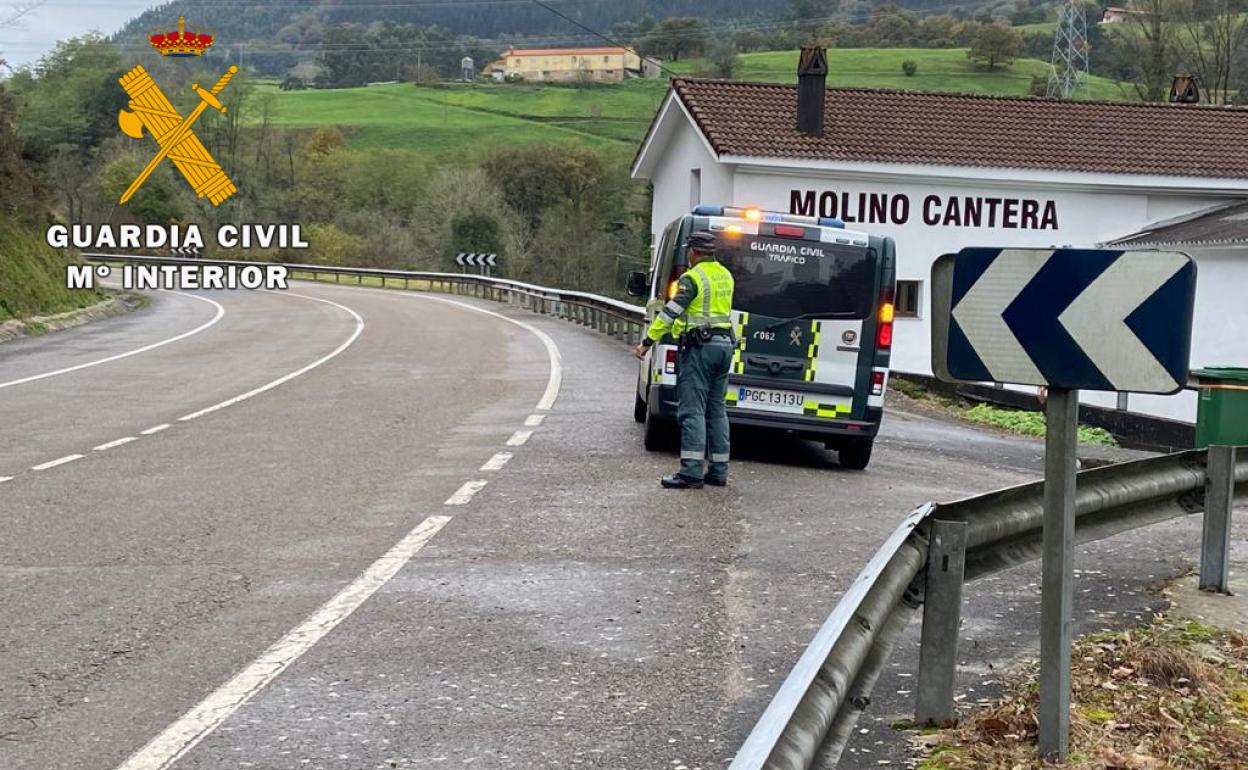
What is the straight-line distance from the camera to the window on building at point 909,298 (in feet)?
109

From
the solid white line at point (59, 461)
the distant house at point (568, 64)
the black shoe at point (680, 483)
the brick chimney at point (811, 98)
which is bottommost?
the solid white line at point (59, 461)

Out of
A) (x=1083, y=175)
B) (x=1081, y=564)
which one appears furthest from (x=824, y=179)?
(x=1081, y=564)

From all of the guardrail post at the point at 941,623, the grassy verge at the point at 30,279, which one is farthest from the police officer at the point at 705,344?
the grassy verge at the point at 30,279

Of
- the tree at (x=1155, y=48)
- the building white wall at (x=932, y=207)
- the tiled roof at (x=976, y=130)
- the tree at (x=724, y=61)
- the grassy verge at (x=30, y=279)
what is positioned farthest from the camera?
the tree at (x=724, y=61)

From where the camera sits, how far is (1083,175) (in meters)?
33.7

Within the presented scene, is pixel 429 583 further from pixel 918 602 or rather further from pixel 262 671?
pixel 918 602

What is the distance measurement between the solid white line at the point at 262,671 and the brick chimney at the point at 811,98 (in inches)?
1042

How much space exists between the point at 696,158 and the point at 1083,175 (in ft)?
28.8

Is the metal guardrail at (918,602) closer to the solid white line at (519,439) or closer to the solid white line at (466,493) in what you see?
the solid white line at (466,493)

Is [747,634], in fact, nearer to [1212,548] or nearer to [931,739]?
[931,739]

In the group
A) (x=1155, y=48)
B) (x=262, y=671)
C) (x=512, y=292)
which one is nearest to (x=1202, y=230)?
(x=512, y=292)

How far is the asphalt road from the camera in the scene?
5008mm

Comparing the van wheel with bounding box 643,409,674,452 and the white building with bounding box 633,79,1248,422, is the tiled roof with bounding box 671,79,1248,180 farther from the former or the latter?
the van wheel with bounding box 643,409,674,452

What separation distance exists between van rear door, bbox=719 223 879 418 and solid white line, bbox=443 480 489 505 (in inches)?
104
